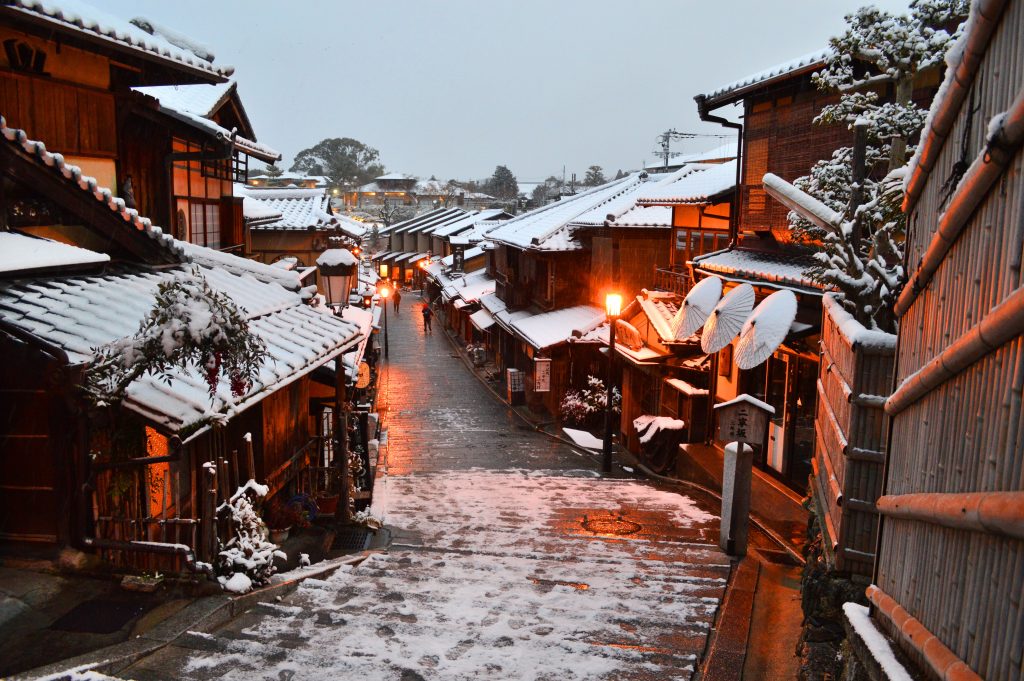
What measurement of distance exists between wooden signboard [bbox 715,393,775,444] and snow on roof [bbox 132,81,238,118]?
12.2 meters

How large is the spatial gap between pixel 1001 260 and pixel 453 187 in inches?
4945

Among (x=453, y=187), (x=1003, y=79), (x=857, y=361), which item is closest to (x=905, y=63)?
(x=857, y=361)

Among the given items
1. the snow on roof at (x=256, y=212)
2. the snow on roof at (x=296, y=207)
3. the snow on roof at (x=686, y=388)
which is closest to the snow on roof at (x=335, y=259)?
the snow on roof at (x=256, y=212)

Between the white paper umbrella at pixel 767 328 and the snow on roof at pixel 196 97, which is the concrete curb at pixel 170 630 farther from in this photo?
the snow on roof at pixel 196 97

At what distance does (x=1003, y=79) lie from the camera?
11.8ft

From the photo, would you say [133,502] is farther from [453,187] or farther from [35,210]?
[453,187]

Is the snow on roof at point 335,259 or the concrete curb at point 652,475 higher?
the snow on roof at point 335,259

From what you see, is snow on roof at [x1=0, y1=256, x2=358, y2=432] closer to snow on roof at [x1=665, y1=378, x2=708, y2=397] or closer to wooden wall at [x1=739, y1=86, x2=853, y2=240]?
snow on roof at [x1=665, y1=378, x2=708, y2=397]

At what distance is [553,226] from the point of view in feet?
102

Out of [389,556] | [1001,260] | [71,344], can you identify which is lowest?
[389,556]

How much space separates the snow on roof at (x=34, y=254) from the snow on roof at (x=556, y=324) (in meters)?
18.1

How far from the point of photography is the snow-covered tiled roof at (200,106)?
14.1 meters

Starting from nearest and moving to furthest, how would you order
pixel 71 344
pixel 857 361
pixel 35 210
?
pixel 857 361, pixel 71 344, pixel 35 210

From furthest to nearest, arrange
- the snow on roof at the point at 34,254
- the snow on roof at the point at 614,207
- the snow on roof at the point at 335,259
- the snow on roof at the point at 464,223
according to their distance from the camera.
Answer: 1. the snow on roof at the point at 464,223
2. the snow on roof at the point at 614,207
3. the snow on roof at the point at 335,259
4. the snow on roof at the point at 34,254
